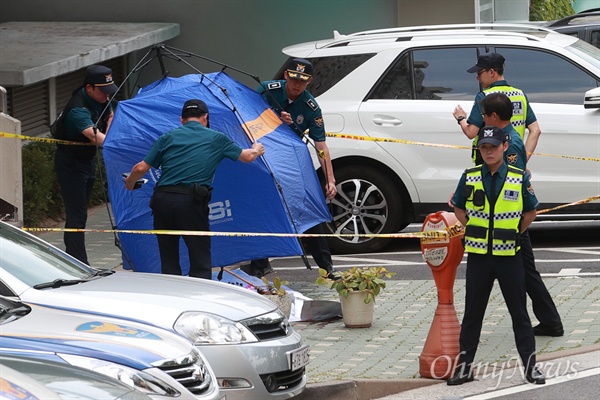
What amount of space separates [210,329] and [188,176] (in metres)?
2.13

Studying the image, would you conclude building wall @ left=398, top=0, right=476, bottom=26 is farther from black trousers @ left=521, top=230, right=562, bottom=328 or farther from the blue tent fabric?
black trousers @ left=521, top=230, right=562, bottom=328

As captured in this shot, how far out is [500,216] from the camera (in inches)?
291

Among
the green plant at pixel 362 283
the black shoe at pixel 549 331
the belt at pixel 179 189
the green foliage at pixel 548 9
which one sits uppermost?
the green foliage at pixel 548 9

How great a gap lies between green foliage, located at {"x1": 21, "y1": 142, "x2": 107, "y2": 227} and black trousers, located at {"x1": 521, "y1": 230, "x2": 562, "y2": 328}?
5849 millimetres

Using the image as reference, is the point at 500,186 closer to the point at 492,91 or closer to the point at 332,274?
the point at 492,91

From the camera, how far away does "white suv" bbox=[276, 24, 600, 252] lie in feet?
37.7

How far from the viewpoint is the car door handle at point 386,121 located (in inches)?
459

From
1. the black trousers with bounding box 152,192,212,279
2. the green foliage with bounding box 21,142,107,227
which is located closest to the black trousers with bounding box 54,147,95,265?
the black trousers with bounding box 152,192,212,279

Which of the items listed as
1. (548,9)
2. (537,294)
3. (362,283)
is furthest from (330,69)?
(548,9)

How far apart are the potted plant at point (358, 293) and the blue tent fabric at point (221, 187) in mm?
843

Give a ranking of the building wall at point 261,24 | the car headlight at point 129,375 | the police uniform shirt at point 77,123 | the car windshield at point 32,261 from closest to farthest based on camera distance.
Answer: the car headlight at point 129,375 < the car windshield at point 32,261 < the police uniform shirt at point 77,123 < the building wall at point 261,24

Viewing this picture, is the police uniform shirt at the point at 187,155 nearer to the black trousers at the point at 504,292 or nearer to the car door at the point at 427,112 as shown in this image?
the black trousers at the point at 504,292

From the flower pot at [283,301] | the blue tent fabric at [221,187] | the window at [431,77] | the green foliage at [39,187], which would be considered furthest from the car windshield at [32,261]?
the green foliage at [39,187]

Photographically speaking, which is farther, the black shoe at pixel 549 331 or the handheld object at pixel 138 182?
the handheld object at pixel 138 182
